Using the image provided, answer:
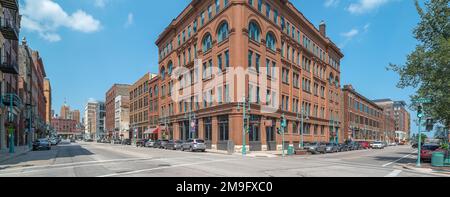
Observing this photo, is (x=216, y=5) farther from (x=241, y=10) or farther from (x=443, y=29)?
(x=443, y=29)

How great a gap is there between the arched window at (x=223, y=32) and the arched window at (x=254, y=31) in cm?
295

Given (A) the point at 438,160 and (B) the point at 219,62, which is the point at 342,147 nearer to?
(B) the point at 219,62

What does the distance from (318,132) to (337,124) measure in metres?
12.4

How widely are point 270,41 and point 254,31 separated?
443 cm

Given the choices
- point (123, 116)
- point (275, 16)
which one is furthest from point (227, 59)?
point (123, 116)

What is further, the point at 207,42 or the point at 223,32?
the point at 207,42

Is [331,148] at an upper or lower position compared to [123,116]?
lower

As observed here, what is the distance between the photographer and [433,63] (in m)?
24.6

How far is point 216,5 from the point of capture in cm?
4550

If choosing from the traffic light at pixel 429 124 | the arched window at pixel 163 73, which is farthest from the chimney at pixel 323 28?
the traffic light at pixel 429 124

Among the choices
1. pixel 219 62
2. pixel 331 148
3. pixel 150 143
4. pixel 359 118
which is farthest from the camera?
pixel 359 118

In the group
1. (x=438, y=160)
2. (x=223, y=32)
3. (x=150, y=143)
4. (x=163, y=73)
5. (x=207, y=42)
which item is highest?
(x=223, y=32)

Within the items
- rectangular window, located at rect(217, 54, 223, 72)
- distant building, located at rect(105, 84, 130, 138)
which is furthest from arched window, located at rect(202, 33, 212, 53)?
distant building, located at rect(105, 84, 130, 138)

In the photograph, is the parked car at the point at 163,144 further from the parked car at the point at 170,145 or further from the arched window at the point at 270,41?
the arched window at the point at 270,41
